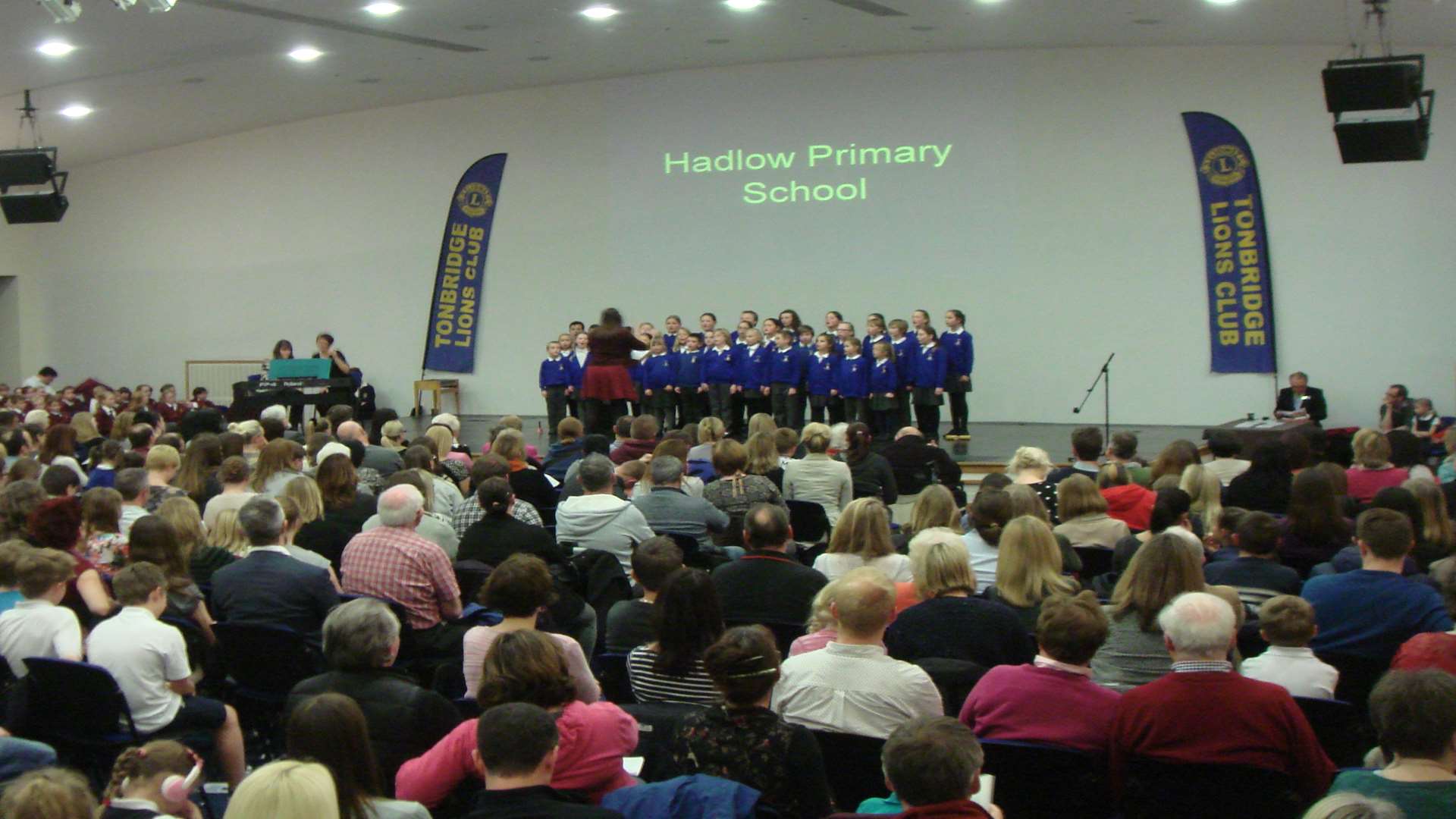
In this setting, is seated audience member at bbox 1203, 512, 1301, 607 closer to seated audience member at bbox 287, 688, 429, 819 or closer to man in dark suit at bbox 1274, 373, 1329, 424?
seated audience member at bbox 287, 688, 429, 819

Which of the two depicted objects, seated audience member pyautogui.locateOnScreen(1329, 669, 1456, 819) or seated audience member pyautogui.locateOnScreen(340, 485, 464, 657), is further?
seated audience member pyautogui.locateOnScreen(340, 485, 464, 657)

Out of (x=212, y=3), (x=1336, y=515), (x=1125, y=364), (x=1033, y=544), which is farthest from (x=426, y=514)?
(x=1125, y=364)

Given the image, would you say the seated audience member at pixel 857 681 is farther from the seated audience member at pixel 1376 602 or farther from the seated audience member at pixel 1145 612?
the seated audience member at pixel 1376 602

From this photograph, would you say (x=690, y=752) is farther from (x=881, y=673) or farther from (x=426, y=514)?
(x=426, y=514)

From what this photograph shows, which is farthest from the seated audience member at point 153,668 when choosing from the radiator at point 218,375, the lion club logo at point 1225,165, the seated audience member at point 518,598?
the radiator at point 218,375

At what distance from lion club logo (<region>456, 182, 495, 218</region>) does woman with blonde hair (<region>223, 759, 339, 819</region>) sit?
15.3 metres

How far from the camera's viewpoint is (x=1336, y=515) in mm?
5418

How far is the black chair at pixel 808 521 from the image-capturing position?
22.3 feet

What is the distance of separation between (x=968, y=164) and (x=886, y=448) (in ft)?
22.5

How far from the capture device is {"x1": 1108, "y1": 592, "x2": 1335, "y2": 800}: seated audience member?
123 inches

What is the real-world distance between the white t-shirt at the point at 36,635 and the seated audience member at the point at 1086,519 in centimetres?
361

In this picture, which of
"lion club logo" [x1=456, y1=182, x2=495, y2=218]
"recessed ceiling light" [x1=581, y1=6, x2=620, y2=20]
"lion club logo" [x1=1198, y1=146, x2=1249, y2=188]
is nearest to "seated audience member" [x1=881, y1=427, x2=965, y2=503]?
"recessed ceiling light" [x1=581, y1=6, x2=620, y2=20]

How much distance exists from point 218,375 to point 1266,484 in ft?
50.8

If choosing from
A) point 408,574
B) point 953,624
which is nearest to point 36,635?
point 408,574
